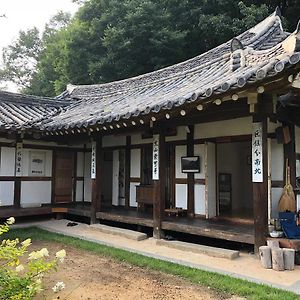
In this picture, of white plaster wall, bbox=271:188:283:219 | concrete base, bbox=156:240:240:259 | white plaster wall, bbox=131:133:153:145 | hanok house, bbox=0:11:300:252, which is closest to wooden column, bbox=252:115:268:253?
hanok house, bbox=0:11:300:252

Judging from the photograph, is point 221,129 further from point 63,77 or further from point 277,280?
point 63,77

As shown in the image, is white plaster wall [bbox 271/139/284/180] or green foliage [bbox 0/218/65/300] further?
white plaster wall [bbox 271/139/284/180]

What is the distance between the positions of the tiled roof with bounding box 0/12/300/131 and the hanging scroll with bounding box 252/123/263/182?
3.29 feet

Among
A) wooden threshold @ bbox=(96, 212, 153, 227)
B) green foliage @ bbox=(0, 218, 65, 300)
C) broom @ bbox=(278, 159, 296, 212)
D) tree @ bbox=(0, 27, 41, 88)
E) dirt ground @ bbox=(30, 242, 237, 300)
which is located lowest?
dirt ground @ bbox=(30, 242, 237, 300)

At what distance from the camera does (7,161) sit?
971cm

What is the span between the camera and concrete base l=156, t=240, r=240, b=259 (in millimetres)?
5832

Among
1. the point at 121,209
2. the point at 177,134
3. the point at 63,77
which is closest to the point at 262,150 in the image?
the point at 177,134

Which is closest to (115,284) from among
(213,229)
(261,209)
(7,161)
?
(213,229)

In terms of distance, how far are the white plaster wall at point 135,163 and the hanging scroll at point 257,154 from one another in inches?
176

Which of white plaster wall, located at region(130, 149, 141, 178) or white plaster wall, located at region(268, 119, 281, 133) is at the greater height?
white plaster wall, located at region(268, 119, 281, 133)

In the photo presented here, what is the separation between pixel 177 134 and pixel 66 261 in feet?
13.9

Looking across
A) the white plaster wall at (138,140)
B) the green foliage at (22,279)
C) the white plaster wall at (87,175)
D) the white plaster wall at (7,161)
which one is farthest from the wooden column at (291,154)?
the white plaster wall at (7,161)

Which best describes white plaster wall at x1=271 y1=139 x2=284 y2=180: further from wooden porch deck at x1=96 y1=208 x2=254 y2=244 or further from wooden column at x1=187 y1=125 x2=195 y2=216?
wooden column at x1=187 y1=125 x2=195 y2=216

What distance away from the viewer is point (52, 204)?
1068 cm
